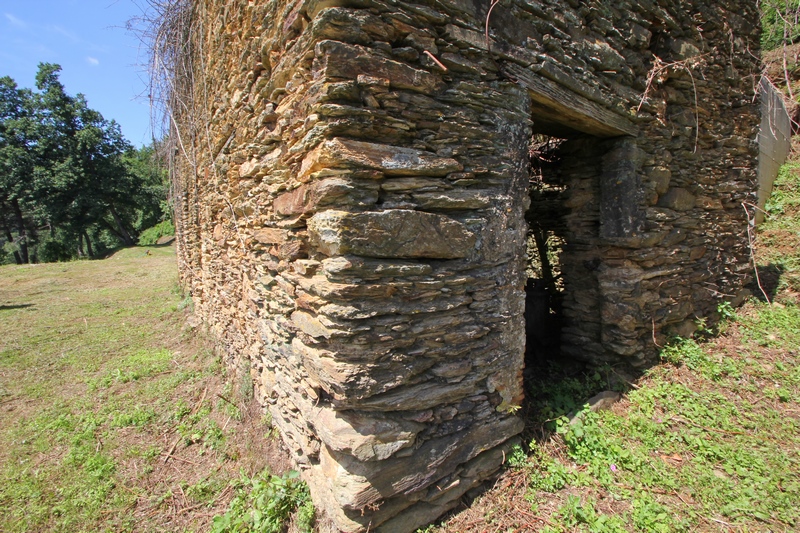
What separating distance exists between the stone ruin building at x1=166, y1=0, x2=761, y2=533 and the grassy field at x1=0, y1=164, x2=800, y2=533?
0.38 m

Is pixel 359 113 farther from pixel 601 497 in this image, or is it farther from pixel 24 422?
pixel 24 422

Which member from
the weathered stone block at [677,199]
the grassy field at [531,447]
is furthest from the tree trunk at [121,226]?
the weathered stone block at [677,199]

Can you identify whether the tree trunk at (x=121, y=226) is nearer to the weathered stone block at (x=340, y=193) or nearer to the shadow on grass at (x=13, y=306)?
the shadow on grass at (x=13, y=306)

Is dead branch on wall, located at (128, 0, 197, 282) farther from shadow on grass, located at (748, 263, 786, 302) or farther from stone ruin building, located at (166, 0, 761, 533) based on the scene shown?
shadow on grass, located at (748, 263, 786, 302)

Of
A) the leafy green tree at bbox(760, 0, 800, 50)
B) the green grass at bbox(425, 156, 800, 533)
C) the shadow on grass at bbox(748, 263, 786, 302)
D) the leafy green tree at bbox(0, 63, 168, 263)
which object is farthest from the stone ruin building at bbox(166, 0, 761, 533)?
the leafy green tree at bbox(0, 63, 168, 263)

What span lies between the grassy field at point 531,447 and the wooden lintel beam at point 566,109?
103 inches

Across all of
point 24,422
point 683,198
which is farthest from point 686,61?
point 24,422

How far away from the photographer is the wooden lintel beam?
2.68 m

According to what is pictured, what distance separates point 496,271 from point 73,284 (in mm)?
16439

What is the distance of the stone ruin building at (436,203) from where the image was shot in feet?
6.88

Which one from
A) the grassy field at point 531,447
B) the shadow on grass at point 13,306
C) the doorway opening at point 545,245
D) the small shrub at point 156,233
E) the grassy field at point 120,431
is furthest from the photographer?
the small shrub at point 156,233

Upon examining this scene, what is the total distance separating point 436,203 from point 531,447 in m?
2.16

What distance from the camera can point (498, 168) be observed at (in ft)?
8.36

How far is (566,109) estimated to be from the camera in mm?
3004
